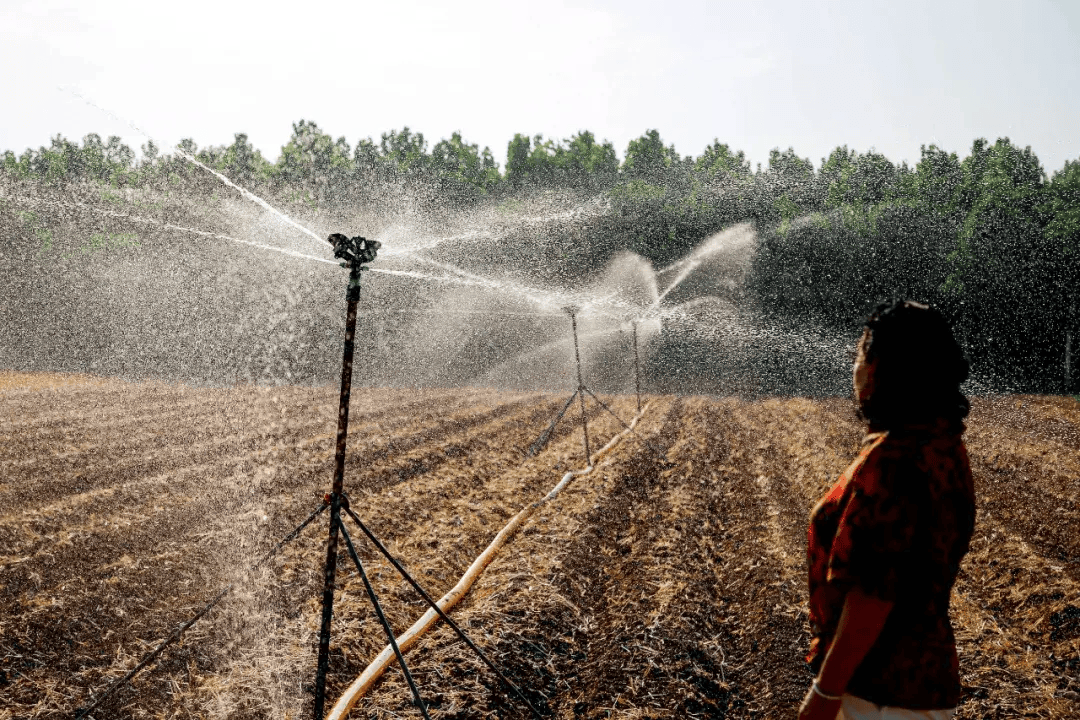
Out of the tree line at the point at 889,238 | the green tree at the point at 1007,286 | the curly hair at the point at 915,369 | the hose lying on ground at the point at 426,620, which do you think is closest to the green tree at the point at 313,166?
the tree line at the point at 889,238

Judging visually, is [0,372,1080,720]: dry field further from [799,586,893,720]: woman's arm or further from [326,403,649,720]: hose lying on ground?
[799,586,893,720]: woman's arm

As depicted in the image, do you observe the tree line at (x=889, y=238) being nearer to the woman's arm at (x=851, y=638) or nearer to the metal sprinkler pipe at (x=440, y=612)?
the metal sprinkler pipe at (x=440, y=612)

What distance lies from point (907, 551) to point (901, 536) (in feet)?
0.11

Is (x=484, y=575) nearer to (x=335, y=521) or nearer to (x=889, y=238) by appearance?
(x=335, y=521)

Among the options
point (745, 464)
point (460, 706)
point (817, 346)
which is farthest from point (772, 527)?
point (817, 346)

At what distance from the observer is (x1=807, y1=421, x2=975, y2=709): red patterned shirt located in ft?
4.64

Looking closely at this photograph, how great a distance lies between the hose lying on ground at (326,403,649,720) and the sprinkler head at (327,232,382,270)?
219 centimetres

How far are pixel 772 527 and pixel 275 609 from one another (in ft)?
14.4

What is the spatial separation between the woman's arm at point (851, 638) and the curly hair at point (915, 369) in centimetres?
37

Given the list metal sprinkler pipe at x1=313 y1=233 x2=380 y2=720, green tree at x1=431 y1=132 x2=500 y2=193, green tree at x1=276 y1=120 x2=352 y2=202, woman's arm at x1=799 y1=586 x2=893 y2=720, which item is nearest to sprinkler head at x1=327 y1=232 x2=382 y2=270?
metal sprinkler pipe at x1=313 y1=233 x2=380 y2=720

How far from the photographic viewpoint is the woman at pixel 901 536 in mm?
1418

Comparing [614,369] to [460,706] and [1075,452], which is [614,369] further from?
[460,706]

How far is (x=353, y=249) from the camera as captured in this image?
277 cm

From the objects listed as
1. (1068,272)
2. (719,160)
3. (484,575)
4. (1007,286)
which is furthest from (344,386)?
(719,160)
